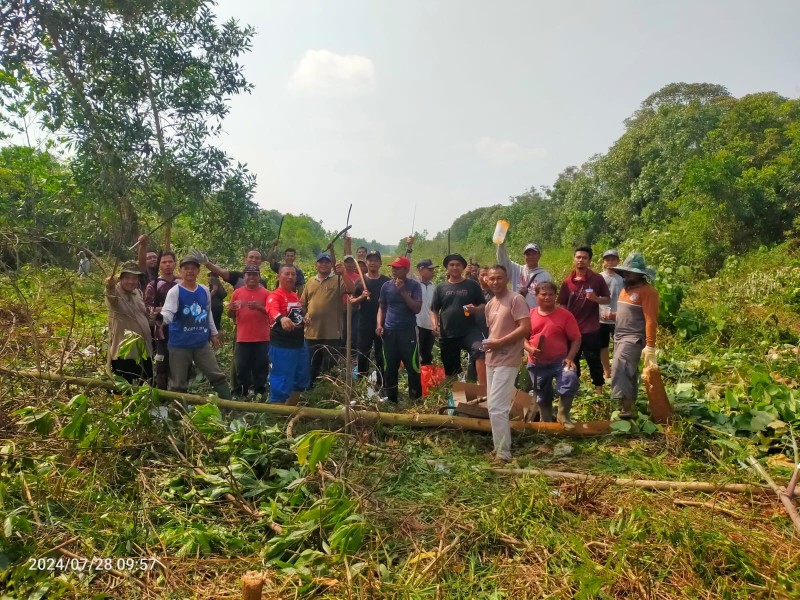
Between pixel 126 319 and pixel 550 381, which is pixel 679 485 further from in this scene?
pixel 126 319

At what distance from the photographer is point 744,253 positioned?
14500 millimetres

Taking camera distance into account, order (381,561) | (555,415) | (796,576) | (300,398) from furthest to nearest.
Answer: (300,398), (555,415), (381,561), (796,576)

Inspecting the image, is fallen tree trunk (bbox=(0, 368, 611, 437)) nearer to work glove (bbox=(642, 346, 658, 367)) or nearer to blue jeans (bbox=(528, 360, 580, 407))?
blue jeans (bbox=(528, 360, 580, 407))

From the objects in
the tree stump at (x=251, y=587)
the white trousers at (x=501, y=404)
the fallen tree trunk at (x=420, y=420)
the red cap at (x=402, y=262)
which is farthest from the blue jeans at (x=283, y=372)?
the tree stump at (x=251, y=587)

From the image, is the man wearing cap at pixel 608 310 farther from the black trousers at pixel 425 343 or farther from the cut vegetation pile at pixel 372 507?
the black trousers at pixel 425 343

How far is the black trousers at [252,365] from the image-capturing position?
18.6 ft

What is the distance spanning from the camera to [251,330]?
5.63m

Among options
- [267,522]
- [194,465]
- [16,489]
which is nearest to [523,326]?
[267,522]

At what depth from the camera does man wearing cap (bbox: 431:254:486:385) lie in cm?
561

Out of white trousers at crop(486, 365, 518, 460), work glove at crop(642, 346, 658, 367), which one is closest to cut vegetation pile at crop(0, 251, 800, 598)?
white trousers at crop(486, 365, 518, 460)

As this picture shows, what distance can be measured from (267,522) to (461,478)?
4.63 feet

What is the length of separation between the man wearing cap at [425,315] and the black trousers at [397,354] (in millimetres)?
597

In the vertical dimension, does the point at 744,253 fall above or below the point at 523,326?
above

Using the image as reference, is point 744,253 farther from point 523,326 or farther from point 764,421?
point 523,326
